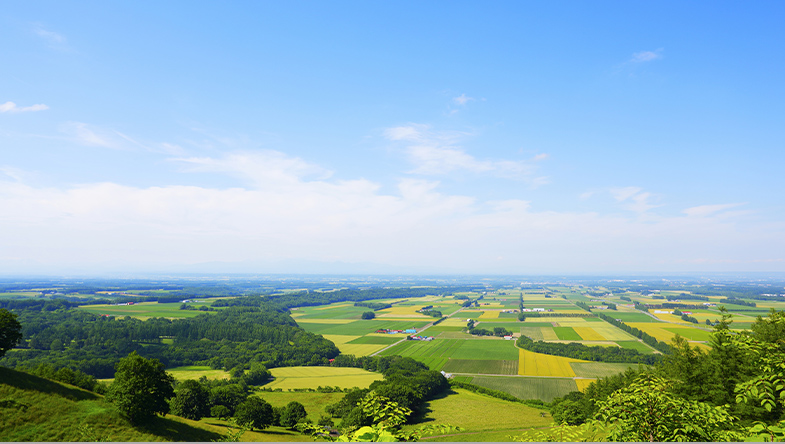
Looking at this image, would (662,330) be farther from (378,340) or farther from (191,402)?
(191,402)

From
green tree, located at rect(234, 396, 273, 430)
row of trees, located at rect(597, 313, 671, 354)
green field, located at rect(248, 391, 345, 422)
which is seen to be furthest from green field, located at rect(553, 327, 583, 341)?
green tree, located at rect(234, 396, 273, 430)

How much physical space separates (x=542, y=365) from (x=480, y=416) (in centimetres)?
4645

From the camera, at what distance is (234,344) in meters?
123

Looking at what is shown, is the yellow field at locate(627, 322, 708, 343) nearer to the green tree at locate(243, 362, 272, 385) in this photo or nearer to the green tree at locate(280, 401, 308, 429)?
the green tree at locate(280, 401, 308, 429)

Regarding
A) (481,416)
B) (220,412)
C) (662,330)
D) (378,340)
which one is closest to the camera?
(220,412)

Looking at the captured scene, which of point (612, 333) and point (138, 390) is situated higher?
point (138, 390)

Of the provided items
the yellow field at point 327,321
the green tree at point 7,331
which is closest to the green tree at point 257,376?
the green tree at point 7,331

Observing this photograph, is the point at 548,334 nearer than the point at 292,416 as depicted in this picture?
No

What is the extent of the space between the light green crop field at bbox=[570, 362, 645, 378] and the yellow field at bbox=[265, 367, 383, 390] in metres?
52.1

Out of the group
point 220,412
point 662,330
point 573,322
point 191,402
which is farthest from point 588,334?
point 191,402

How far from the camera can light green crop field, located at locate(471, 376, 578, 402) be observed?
72562 mm

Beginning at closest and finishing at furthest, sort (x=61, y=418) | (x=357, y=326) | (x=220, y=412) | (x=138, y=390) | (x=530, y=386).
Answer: (x=61, y=418)
(x=138, y=390)
(x=220, y=412)
(x=530, y=386)
(x=357, y=326)

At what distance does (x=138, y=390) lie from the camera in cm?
3672

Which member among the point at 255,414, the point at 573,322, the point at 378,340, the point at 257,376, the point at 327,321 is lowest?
the point at 327,321
